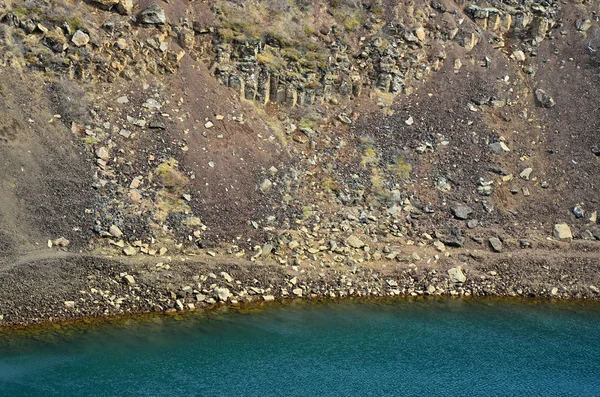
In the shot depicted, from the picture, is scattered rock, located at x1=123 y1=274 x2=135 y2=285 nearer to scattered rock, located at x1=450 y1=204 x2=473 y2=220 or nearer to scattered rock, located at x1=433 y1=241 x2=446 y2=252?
scattered rock, located at x1=433 y1=241 x2=446 y2=252

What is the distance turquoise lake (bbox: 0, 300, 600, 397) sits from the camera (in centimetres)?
2525

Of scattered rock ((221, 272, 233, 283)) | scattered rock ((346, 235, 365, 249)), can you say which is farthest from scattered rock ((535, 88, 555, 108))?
scattered rock ((221, 272, 233, 283))

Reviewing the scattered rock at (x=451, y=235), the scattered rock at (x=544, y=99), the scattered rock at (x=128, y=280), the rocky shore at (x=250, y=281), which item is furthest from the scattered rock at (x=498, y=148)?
the scattered rock at (x=128, y=280)

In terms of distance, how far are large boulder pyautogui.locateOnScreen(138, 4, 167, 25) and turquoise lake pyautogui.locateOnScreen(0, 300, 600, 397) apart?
1994 centimetres

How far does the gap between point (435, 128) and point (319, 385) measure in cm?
2311

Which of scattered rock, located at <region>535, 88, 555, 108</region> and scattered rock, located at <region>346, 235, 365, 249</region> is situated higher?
scattered rock, located at <region>535, 88, 555, 108</region>

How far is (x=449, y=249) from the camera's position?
3738 cm

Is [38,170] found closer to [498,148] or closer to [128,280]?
[128,280]

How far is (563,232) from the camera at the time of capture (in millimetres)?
39469

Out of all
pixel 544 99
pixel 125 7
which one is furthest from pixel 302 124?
pixel 544 99

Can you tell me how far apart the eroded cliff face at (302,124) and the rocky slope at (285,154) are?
4.5 inches

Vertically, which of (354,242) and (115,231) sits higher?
(354,242)

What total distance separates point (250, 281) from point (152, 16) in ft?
61.5

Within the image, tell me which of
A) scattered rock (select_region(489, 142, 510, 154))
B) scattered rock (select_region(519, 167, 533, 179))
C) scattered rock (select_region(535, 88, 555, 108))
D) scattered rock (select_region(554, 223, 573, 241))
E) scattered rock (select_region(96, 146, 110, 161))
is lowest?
scattered rock (select_region(554, 223, 573, 241))
